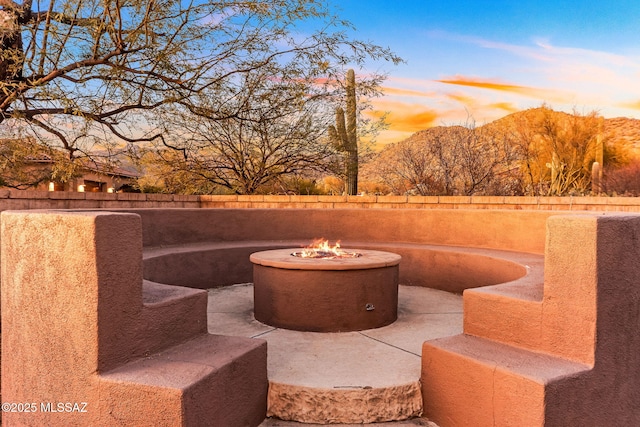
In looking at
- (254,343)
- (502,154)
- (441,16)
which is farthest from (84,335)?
(441,16)

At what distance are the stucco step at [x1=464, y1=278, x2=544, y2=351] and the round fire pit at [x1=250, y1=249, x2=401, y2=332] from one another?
138 centimetres

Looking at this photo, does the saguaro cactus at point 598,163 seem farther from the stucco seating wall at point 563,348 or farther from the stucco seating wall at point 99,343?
the stucco seating wall at point 99,343

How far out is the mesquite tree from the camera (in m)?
5.22

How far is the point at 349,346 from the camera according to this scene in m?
3.38

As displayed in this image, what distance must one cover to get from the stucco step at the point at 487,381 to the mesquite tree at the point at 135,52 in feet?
16.2

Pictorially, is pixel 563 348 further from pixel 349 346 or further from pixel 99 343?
pixel 99 343

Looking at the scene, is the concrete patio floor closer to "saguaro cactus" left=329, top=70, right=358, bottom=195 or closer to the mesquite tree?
the mesquite tree

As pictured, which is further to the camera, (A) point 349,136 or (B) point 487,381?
(A) point 349,136

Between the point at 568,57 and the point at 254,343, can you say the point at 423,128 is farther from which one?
the point at 254,343

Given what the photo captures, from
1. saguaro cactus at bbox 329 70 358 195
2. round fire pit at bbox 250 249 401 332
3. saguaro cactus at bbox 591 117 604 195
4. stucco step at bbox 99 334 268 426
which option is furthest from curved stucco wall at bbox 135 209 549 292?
saguaro cactus at bbox 591 117 604 195

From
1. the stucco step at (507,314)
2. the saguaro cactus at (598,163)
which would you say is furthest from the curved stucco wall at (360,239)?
the saguaro cactus at (598,163)

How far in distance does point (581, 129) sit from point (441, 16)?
7.85m

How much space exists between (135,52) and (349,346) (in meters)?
4.72

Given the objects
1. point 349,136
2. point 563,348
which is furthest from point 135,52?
point 349,136
